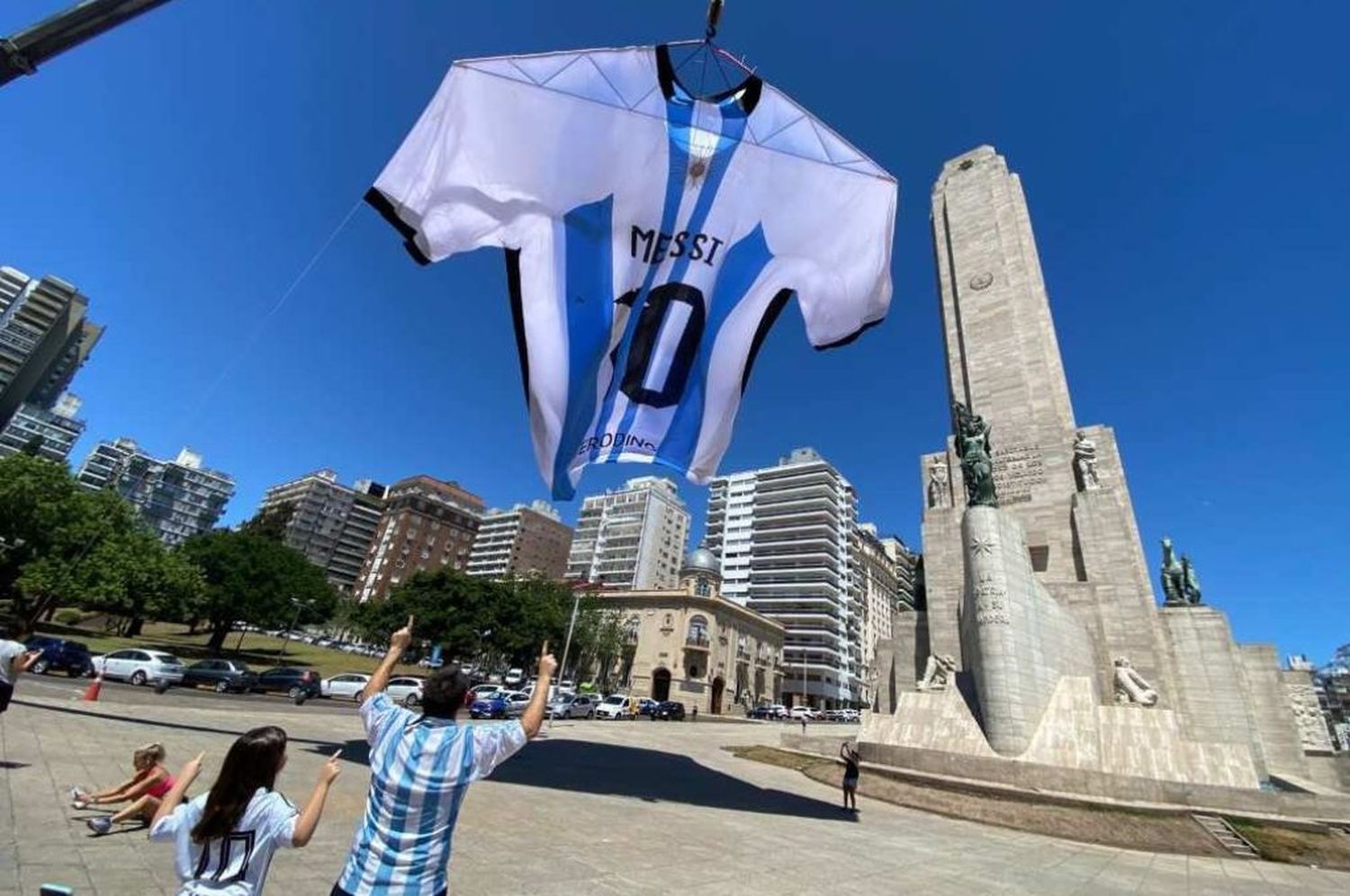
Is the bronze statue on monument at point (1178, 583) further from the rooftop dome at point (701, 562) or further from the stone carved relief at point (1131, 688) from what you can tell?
the rooftop dome at point (701, 562)

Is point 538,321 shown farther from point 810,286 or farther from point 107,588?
point 107,588

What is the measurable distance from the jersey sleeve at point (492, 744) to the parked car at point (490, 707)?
3034 cm

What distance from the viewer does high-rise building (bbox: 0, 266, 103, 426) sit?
110m

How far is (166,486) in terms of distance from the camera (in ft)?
469

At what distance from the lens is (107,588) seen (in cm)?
3538

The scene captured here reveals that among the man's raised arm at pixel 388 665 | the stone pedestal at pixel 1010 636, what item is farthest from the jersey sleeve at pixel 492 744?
the stone pedestal at pixel 1010 636

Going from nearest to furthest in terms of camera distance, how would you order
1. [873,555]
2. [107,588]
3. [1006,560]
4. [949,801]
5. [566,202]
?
1. [566,202]
2. [949,801]
3. [1006,560]
4. [107,588]
5. [873,555]

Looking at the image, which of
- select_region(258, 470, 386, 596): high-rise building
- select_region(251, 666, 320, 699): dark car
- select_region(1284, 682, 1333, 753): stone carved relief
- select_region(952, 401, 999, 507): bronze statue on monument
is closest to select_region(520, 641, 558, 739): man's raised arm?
select_region(952, 401, 999, 507): bronze statue on monument

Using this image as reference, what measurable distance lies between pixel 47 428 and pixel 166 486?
25.9 meters

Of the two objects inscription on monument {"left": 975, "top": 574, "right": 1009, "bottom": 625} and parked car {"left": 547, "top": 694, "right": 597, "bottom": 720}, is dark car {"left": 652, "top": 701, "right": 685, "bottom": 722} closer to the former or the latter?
parked car {"left": 547, "top": 694, "right": 597, "bottom": 720}

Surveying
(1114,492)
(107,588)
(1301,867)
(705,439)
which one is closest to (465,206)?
(705,439)

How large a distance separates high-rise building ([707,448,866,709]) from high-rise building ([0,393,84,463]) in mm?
129905

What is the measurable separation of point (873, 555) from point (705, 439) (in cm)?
10395

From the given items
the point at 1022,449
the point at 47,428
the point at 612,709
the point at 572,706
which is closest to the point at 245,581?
the point at 572,706
